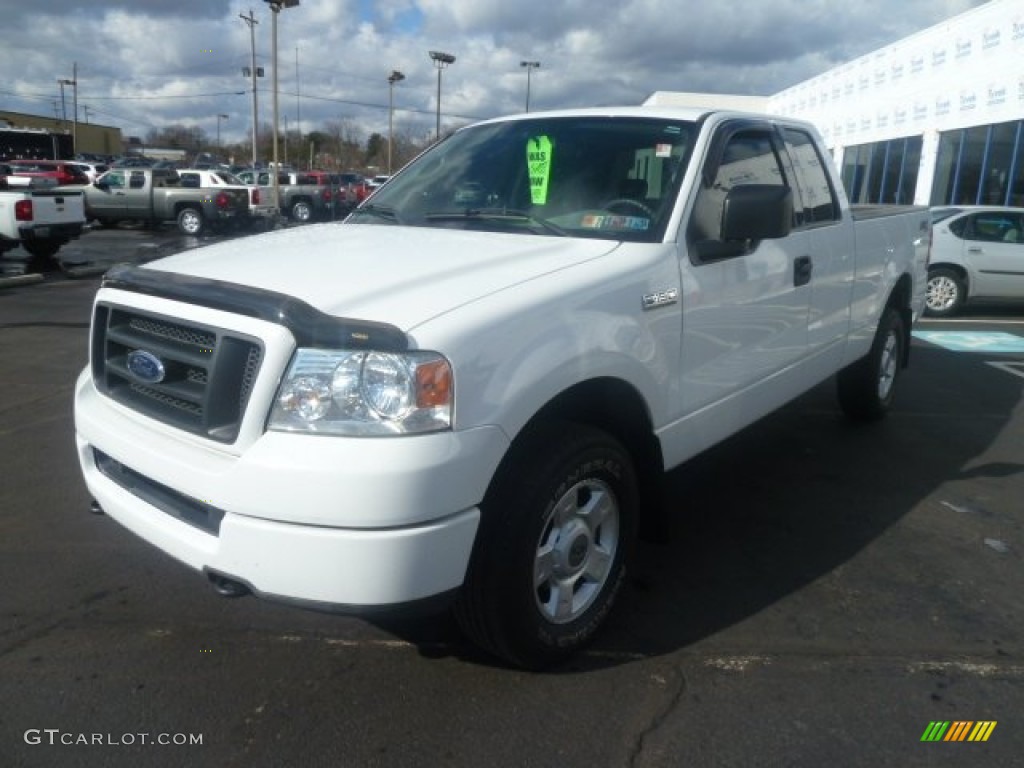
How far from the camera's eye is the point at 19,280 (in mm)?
12586

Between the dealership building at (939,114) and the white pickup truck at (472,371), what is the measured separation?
59.0 feet

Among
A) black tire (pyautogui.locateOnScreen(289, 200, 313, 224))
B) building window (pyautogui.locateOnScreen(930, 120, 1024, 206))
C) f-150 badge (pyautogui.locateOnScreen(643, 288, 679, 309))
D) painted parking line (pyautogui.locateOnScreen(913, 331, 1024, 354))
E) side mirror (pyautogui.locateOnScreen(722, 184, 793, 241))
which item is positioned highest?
building window (pyautogui.locateOnScreen(930, 120, 1024, 206))

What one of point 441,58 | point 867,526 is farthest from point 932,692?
point 441,58

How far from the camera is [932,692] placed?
2830 millimetres

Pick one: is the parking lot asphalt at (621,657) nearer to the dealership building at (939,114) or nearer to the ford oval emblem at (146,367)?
the ford oval emblem at (146,367)

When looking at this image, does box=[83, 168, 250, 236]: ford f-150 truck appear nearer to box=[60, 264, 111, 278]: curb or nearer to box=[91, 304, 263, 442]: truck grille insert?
box=[60, 264, 111, 278]: curb

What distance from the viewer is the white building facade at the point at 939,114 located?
1839 centimetres

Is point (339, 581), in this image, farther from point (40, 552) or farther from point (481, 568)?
point (40, 552)

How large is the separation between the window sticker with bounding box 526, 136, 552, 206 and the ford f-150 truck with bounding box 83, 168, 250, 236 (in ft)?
65.5

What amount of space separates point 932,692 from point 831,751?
56 centimetres

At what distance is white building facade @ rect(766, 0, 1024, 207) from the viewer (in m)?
18.4

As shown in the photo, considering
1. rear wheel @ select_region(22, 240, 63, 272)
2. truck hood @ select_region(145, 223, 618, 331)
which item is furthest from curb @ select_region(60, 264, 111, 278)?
truck hood @ select_region(145, 223, 618, 331)

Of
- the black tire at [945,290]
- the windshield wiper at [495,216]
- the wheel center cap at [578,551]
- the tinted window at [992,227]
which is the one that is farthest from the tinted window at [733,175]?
the tinted window at [992,227]

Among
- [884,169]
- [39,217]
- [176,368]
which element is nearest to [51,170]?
[39,217]
